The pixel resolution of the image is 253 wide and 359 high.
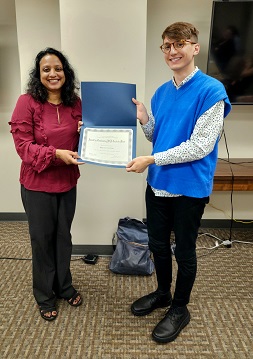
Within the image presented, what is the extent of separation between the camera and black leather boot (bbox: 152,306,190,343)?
5.24 feet

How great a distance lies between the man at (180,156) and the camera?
1279 millimetres

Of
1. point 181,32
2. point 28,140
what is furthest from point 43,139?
point 181,32

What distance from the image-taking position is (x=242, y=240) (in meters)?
2.76

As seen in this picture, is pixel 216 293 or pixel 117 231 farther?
pixel 117 231

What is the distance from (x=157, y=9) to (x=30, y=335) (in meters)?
2.51

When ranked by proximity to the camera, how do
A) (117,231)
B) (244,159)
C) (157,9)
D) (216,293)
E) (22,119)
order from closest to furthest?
(22,119) → (216,293) → (117,231) → (157,9) → (244,159)

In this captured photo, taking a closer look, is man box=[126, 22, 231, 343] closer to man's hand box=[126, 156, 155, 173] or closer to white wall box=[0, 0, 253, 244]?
man's hand box=[126, 156, 155, 173]

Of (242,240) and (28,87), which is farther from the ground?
(28,87)

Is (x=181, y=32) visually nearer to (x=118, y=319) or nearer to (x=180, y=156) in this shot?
(x=180, y=156)

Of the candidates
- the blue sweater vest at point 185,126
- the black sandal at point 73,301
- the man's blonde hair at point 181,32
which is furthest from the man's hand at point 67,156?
the black sandal at point 73,301

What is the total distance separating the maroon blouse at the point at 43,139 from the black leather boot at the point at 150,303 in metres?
0.83

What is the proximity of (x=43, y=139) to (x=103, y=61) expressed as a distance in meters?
0.88

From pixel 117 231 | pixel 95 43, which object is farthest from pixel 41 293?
pixel 95 43

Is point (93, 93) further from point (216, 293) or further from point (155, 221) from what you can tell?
point (216, 293)
